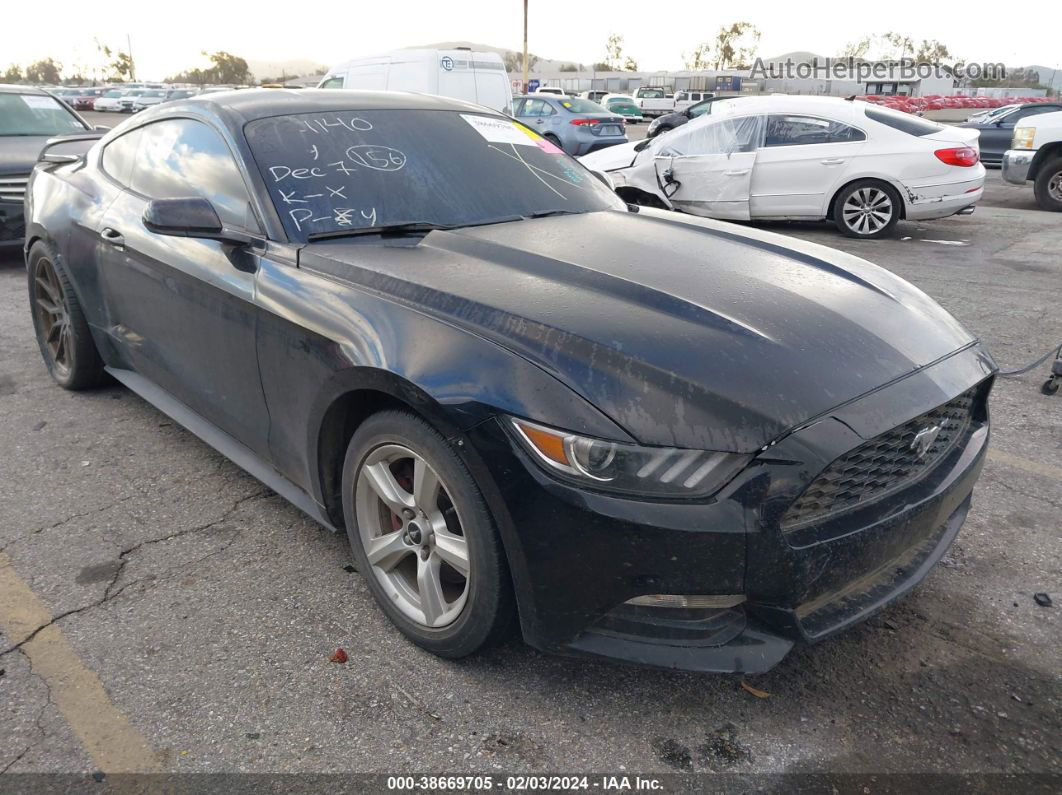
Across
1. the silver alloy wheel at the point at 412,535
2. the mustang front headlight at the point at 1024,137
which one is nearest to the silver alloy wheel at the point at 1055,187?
the mustang front headlight at the point at 1024,137

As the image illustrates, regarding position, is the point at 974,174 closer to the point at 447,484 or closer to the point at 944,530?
the point at 944,530

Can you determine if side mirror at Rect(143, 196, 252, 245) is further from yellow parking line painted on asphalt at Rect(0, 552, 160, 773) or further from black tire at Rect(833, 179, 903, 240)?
black tire at Rect(833, 179, 903, 240)

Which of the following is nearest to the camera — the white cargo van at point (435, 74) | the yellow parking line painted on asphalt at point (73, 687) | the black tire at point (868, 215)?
the yellow parking line painted on asphalt at point (73, 687)

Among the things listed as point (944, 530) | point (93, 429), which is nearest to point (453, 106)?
point (93, 429)

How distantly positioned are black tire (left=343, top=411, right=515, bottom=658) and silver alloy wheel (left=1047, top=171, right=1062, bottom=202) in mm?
12253

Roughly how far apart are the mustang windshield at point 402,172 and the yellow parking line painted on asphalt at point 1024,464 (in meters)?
2.05

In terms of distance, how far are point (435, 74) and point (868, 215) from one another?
357 inches

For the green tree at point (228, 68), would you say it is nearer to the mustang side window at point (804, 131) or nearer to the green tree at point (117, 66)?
the green tree at point (117, 66)

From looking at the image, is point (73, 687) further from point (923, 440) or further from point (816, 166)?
point (816, 166)

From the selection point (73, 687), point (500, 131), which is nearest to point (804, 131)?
point (500, 131)

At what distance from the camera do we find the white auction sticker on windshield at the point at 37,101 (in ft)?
28.9

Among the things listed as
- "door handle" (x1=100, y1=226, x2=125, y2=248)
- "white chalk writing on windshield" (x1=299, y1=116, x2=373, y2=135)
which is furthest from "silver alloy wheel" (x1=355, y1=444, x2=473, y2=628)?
"door handle" (x1=100, y1=226, x2=125, y2=248)

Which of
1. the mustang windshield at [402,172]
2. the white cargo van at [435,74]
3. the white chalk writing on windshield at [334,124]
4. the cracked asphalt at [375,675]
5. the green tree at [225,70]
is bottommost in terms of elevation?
the cracked asphalt at [375,675]

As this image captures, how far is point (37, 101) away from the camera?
8.88 metres
